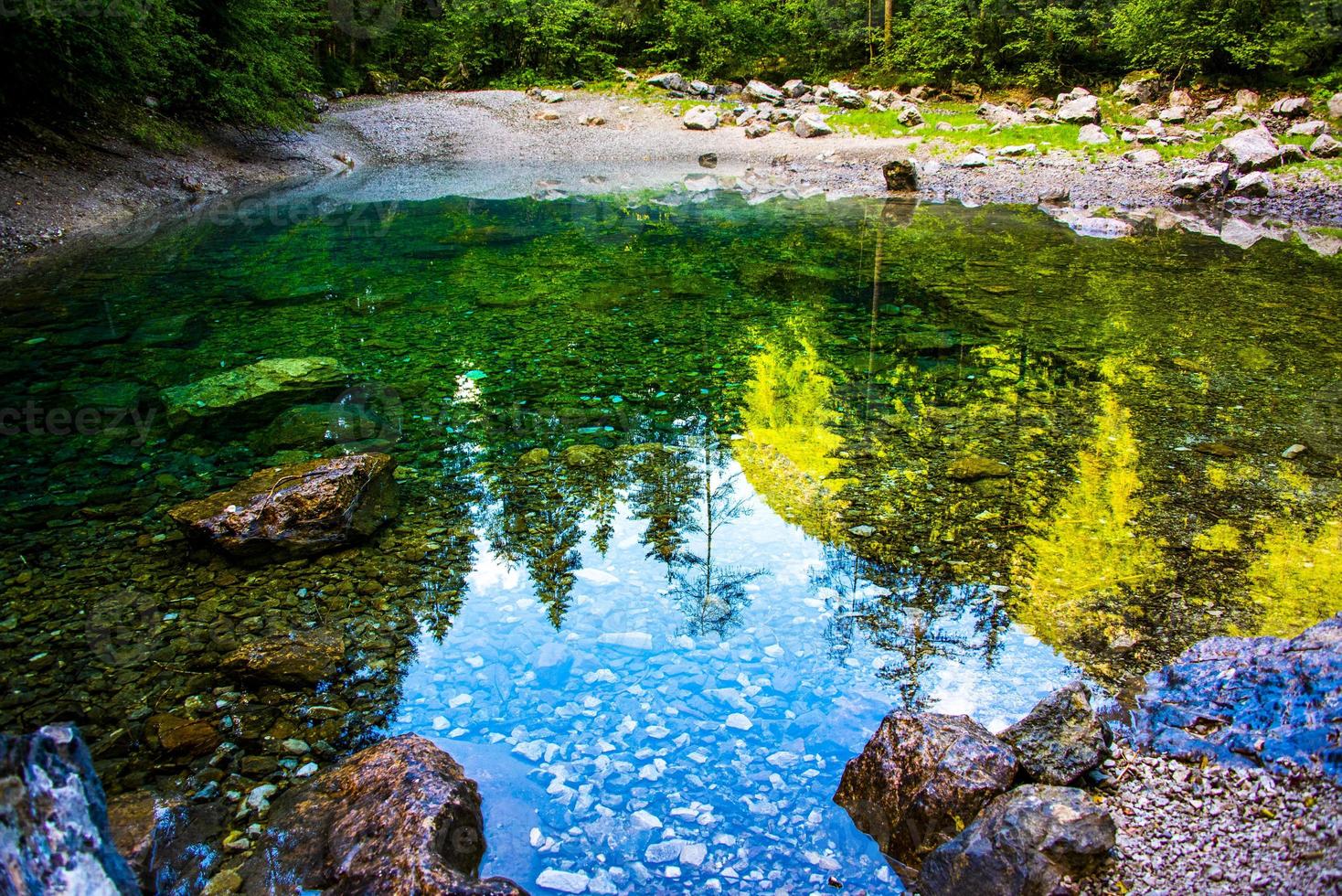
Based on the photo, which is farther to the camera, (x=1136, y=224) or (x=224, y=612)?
(x=1136, y=224)

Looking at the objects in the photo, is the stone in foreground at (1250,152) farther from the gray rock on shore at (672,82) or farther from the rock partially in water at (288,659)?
the rock partially in water at (288,659)

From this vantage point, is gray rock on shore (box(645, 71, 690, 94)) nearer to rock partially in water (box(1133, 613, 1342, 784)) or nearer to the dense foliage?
the dense foliage

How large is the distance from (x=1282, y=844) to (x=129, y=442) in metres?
8.18

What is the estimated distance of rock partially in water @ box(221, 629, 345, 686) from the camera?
159 inches

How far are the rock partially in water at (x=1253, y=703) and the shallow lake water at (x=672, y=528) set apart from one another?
1.48ft

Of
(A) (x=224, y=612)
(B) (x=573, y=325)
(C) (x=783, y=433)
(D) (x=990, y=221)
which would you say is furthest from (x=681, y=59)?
(A) (x=224, y=612)

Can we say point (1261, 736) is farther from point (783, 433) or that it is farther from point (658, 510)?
point (783, 433)

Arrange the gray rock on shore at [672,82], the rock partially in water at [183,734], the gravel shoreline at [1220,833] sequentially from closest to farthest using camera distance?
the gravel shoreline at [1220,833] → the rock partially in water at [183,734] → the gray rock on shore at [672,82]

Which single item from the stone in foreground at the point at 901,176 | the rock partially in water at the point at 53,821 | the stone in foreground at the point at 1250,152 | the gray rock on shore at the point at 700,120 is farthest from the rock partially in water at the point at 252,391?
the gray rock on shore at the point at 700,120

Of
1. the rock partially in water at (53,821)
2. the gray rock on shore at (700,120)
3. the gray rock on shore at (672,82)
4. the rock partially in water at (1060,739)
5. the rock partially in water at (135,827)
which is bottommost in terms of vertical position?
the rock partially in water at (135,827)

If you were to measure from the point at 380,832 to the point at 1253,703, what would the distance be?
3351 millimetres

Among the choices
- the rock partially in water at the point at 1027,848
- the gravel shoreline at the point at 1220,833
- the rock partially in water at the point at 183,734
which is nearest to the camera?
the gravel shoreline at the point at 1220,833

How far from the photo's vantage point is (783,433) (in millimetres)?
7254

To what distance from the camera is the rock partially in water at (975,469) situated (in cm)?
622
